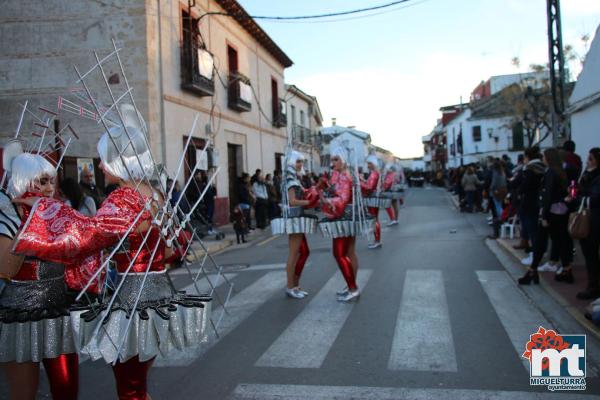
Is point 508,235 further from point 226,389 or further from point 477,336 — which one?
point 226,389

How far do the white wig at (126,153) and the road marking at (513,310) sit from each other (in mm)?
3317

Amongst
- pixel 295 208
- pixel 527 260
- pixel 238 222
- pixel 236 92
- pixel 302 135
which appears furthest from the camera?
pixel 302 135

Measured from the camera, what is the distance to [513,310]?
603 cm

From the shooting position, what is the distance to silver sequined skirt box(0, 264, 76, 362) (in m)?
2.76

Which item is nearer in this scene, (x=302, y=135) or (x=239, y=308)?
(x=239, y=308)

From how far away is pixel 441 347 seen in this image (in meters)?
4.80

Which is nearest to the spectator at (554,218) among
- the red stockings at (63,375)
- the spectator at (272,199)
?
the red stockings at (63,375)

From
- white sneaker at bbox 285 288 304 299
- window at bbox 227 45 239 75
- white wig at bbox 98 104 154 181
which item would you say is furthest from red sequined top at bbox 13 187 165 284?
window at bbox 227 45 239 75

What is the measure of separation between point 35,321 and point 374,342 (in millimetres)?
3092

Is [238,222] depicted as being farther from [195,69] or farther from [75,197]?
[75,197]

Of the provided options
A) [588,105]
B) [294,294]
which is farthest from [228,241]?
[588,105]

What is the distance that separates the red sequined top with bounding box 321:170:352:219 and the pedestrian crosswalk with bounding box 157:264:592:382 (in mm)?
1110

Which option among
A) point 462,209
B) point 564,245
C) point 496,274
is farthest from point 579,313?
point 462,209

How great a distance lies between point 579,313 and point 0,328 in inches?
206
